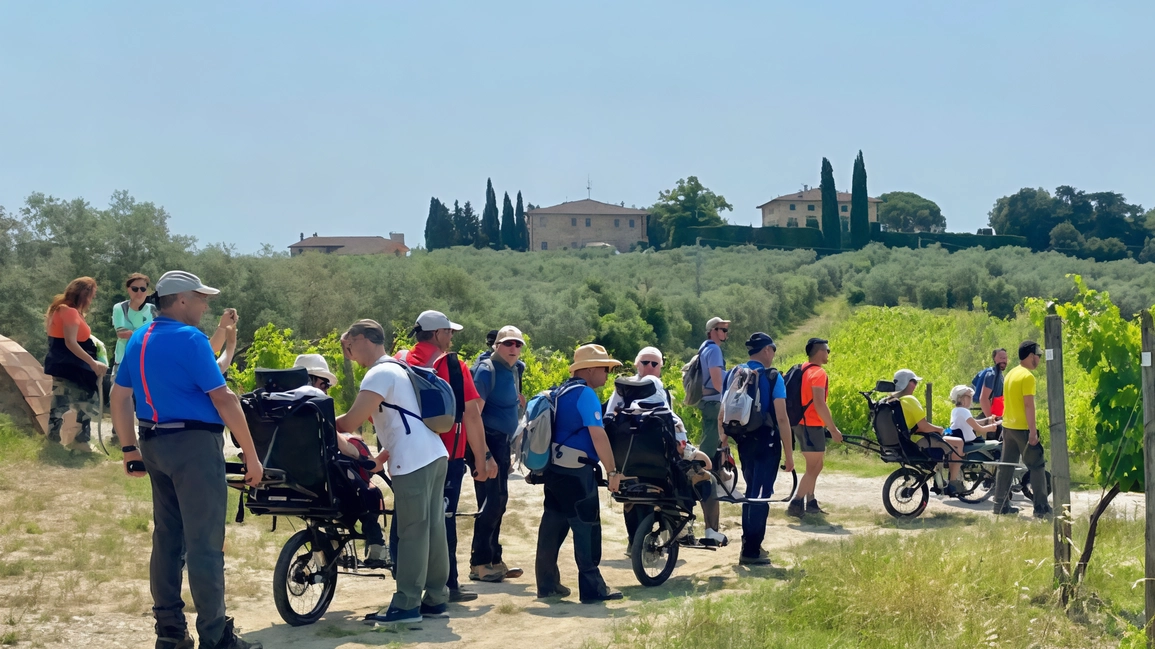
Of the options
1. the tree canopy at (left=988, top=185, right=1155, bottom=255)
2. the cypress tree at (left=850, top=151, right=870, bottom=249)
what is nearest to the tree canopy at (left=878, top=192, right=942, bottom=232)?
the tree canopy at (left=988, top=185, right=1155, bottom=255)

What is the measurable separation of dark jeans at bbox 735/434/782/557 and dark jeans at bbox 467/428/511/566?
1902 mm

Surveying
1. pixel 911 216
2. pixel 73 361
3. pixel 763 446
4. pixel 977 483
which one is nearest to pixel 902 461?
pixel 977 483

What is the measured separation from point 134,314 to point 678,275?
72539 mm

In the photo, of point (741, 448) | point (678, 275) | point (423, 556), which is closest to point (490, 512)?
Answer: point (423, 556)

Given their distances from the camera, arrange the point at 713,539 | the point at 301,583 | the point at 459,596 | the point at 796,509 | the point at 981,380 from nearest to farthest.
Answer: the point at 301,583 < the point at 459,596 < the point at 713,539 < the point at 796,509 < the point at 981,380

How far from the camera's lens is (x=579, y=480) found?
7.43m

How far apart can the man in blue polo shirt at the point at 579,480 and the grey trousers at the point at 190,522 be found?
242 centimetres

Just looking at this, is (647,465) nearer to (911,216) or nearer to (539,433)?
(539,433)

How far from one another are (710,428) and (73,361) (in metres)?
5.87

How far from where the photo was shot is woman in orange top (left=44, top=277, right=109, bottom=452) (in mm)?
9898

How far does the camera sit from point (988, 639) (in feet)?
20.1

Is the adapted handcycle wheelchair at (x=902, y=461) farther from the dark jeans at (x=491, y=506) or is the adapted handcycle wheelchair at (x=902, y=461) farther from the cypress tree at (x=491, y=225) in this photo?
the cypress tree at (x=491, y=225)

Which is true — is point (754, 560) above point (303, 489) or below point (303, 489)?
below

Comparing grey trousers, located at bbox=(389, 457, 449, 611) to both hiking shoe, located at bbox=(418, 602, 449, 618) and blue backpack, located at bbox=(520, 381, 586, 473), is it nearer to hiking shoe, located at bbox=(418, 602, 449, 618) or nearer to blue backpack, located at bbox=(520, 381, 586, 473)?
hiking shoe, located at bbox=(418, 602, 449, 618)
